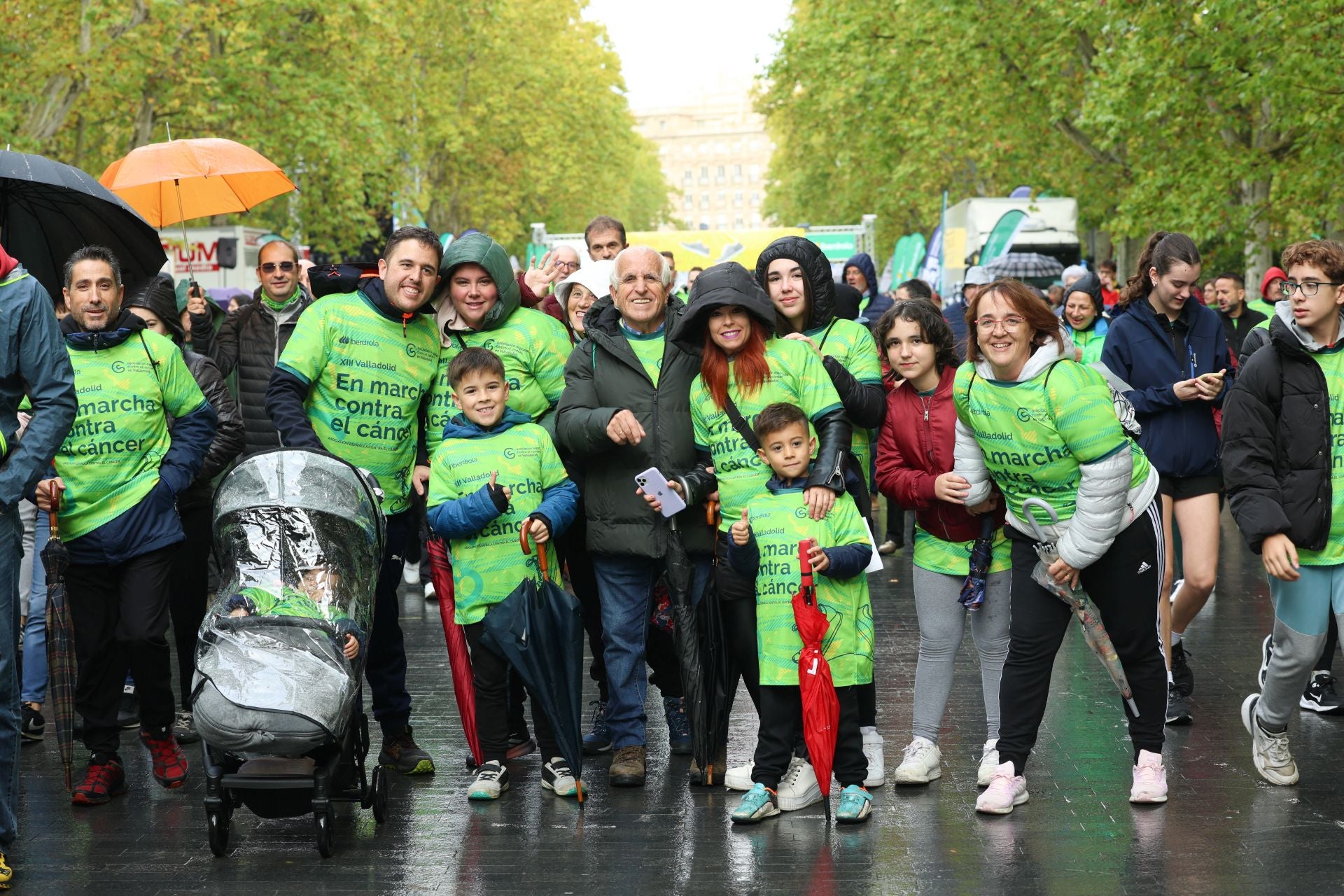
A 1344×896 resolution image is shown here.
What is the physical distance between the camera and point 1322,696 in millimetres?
7457

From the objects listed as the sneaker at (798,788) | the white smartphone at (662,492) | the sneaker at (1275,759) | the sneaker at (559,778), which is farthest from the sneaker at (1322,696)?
the sneaker at (559,778)

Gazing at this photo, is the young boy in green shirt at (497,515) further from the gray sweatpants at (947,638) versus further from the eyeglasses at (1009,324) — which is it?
the eyeglasses at (1009,324)

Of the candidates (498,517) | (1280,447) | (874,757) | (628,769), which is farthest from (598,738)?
(1280,447)

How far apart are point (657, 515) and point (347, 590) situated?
51.4 inches

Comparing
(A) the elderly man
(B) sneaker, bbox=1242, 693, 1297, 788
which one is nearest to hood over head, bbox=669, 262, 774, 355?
(A) the elderly man

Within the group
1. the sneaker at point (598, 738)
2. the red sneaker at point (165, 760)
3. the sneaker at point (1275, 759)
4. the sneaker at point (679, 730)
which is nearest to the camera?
the sneaker at point (1275, 759)

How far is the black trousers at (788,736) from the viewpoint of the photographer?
5898 millimetres

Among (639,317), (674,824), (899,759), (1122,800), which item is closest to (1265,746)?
(1122,800)

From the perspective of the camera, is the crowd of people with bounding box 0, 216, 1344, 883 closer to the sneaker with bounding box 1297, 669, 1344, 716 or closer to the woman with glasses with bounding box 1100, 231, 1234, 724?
the woman with glasses with bounding box 1100, 231, 1234, 724

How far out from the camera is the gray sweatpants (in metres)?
6.36

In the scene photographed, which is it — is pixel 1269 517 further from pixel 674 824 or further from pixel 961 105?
pixel 961 105

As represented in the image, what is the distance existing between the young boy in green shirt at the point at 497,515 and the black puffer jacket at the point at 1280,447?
2499 mm

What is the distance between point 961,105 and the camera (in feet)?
85.6

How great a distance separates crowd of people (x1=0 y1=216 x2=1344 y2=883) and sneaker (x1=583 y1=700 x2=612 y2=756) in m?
0.03
